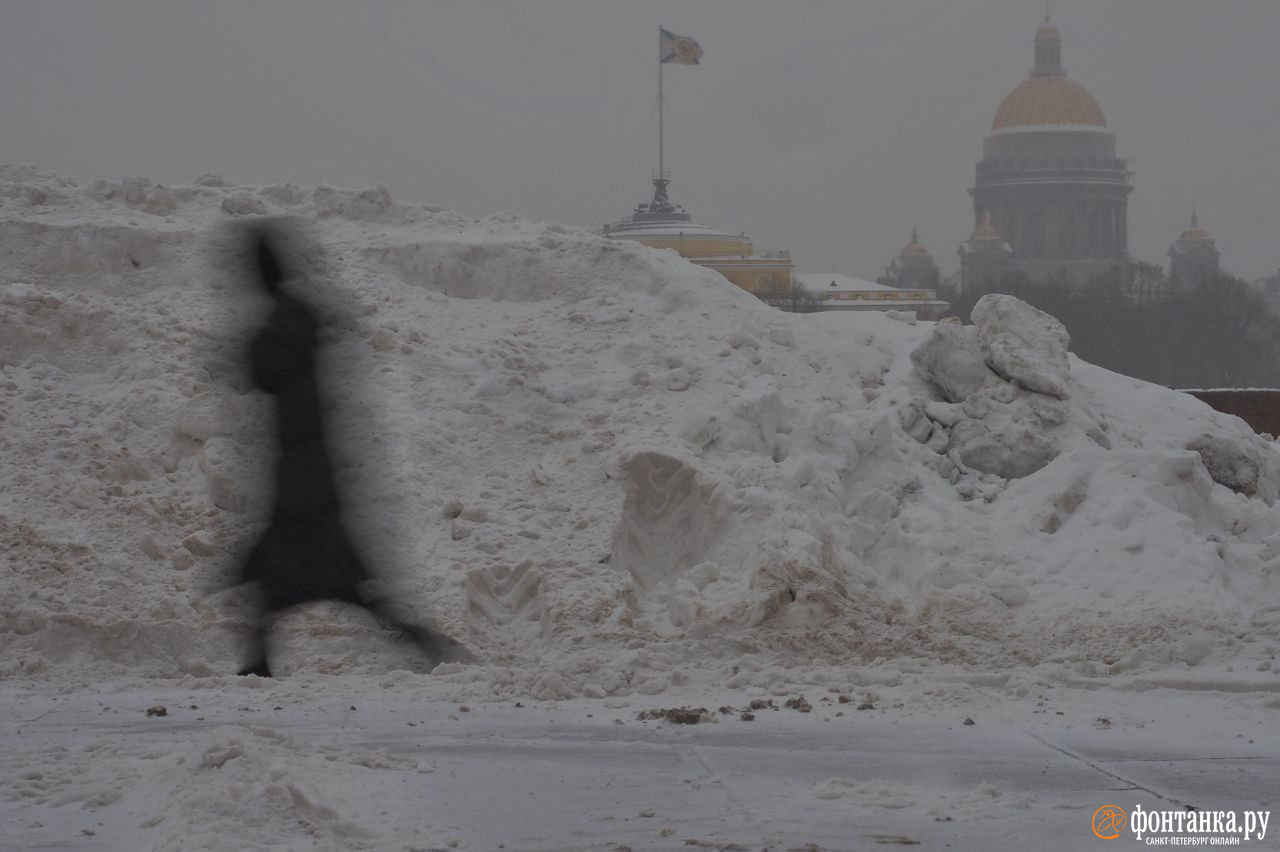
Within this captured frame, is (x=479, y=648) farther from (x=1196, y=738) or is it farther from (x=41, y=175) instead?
(x=41, y=175)

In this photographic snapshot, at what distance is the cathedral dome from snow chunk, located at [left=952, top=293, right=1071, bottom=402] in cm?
10355

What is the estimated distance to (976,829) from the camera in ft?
19.9

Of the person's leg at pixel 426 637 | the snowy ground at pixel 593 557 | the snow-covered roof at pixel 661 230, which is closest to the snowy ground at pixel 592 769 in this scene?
the snowy ground at pixel 593 557

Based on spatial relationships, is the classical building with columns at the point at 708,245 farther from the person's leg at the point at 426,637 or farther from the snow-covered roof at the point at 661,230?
the person's leg at the point at 426,637

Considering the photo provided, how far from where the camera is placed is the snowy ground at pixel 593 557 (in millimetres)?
6488

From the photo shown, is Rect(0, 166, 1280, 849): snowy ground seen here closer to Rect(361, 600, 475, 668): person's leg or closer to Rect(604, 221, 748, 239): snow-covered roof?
Rect(361, 600, 475, 668): person's leg

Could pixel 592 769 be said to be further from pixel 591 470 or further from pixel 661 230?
pixel 661 230

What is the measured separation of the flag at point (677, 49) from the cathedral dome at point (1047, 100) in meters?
81.4

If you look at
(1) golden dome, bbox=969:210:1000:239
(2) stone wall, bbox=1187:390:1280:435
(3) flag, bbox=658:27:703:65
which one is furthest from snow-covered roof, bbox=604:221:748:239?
(1) golden dome, bbox=969:210:1000:239

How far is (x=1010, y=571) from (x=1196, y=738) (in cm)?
239

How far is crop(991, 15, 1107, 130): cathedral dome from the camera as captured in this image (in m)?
111

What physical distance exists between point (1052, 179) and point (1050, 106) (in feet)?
22.3

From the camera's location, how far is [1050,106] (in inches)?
4397

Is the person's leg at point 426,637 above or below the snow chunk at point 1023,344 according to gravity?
below
